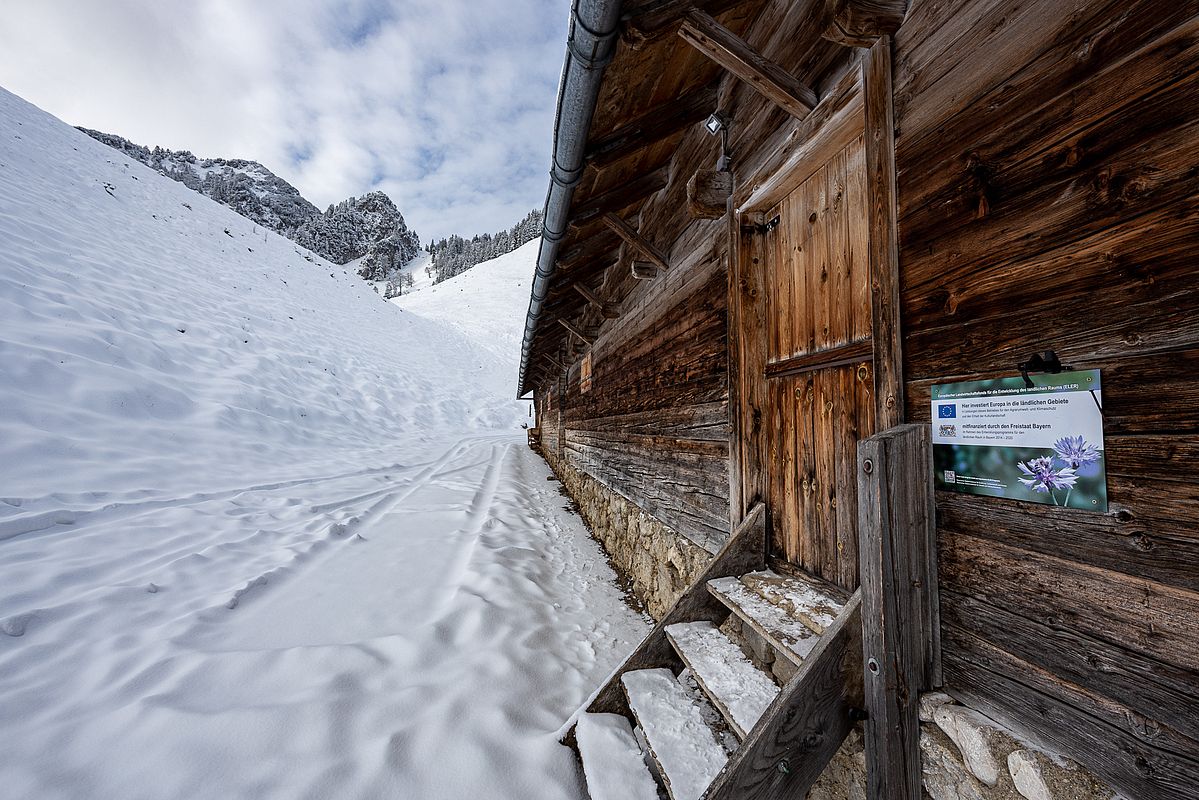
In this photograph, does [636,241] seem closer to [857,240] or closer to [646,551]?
[857,240]

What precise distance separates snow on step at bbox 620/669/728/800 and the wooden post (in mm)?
569

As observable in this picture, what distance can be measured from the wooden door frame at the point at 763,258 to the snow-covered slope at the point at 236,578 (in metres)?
2.00

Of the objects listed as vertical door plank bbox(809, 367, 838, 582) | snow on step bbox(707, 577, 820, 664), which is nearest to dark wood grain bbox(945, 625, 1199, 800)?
snow on step bbox(707, 577, 820, 664)

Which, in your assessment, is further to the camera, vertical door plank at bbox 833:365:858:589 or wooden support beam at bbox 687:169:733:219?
wooden support beam at bbox 687:169:733:219

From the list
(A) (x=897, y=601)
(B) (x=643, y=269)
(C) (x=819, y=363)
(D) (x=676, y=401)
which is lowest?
(A) (x=897, y=601)

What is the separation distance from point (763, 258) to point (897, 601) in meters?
2.13

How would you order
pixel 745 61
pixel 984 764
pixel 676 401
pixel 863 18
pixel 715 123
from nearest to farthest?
pixel 984 764 < pixel 863 18 < pixel 745 61 < pixel 715 123 < pixel 676 401

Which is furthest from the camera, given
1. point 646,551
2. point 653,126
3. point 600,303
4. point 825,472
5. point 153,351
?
point 153,351

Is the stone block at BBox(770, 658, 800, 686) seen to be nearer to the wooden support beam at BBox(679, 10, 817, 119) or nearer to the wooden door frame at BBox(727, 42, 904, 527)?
the wooden door frame at BBox(727, 42, 904, 527)

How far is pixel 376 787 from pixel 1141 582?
9.04 feet

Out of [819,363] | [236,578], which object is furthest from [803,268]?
[236,578]

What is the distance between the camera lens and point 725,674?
75.2 inches

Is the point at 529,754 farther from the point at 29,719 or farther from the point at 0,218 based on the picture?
the point at 0,218

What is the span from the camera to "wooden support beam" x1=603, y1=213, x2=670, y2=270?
385cm
